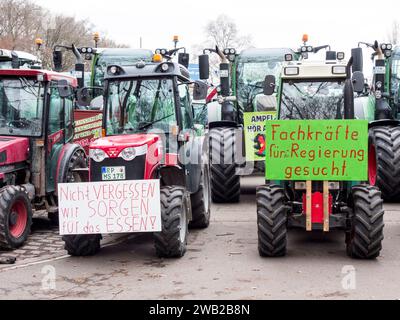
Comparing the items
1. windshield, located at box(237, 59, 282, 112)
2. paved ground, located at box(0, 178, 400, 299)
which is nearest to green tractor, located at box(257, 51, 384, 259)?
paved ground, located at box(0, 178, 400, 299)

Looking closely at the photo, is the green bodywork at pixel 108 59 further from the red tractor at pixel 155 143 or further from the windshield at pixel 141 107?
the windshield at pixel 141 107

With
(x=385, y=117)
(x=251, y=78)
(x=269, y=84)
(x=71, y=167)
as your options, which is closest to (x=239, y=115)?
(x=251, y=78)

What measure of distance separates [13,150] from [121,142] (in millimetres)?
1900

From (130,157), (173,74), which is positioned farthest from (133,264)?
(173,74)

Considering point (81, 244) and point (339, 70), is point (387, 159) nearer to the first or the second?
point (339, 70)

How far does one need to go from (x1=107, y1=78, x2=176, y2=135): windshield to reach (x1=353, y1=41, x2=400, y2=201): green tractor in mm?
3309

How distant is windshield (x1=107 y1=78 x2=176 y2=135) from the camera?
8.10 metres

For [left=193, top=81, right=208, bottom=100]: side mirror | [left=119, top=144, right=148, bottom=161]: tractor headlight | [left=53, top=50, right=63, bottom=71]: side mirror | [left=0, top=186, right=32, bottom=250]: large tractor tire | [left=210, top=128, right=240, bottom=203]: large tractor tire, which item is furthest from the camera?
[left=53, top=50, right=63, bottom=71]: side mirror

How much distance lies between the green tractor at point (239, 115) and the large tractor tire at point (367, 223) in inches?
151

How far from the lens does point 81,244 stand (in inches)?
293

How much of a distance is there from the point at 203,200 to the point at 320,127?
2.55 meters

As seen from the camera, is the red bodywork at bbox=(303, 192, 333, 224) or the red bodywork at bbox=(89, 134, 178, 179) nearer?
the red bodywork at bbox=(303, 192, 333, 224)

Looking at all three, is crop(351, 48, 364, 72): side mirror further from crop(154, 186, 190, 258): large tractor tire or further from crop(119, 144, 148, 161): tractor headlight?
crop(119, 144, 148, 161): tractor headlight

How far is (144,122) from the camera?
8.12 m
